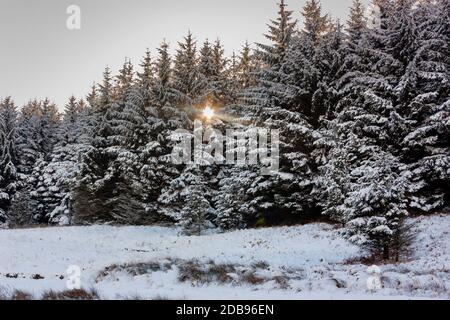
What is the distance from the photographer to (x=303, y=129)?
3148cm

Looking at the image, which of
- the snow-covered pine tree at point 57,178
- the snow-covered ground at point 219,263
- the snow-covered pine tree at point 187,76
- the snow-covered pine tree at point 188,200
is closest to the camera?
the snow-covered ground at point 219,263

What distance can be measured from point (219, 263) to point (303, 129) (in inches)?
552

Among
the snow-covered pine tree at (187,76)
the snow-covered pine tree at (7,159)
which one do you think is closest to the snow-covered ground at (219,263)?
the snow-covered pine tree at (187,76)

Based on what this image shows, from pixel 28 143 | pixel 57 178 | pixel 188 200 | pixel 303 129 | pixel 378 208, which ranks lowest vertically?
pixel 378 208

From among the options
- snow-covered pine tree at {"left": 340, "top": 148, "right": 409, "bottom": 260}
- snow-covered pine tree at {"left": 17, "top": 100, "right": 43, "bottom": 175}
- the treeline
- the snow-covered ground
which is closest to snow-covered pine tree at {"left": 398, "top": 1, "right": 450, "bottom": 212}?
the treeline

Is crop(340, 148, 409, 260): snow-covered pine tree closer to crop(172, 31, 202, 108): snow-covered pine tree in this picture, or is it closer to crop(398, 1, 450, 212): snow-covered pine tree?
crop(398, 1, 450, 212): snow-covered pine tree

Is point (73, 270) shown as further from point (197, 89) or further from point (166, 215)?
point (197, 89)

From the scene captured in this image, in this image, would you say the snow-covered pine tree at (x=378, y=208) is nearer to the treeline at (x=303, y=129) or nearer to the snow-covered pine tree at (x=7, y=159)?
the treeline at (x=303, y=129)

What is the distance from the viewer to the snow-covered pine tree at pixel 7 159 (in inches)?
2142

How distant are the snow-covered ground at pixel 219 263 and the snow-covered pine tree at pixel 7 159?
78.8 ft

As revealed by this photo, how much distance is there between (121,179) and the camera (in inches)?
1649

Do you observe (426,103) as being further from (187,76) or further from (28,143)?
(28,143)

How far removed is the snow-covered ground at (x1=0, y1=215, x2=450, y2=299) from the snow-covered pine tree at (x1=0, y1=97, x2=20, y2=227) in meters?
24.0

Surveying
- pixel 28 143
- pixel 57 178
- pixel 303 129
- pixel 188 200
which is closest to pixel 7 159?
pixel 28 143
